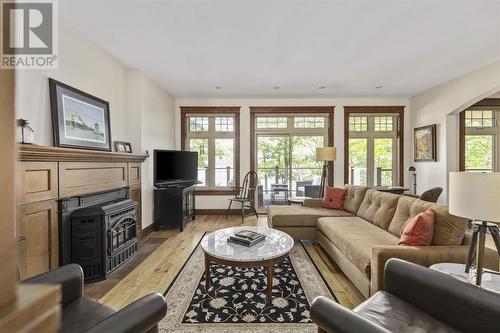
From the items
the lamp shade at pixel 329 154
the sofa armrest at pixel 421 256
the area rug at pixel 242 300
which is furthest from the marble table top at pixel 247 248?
the lamp shade at pixel 329 154

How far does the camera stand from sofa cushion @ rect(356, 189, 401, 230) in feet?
9.76

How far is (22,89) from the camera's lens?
2182 millimetres

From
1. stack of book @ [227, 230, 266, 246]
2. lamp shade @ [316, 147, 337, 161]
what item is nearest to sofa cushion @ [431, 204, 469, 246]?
stack of book @ [227, 230, 266, 246]

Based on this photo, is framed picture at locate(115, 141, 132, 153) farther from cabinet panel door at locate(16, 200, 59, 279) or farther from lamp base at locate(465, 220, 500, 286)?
lamp base at locate(465, 220, 500, 286)

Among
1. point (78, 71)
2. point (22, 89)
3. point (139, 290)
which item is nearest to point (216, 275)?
point (139, 290)

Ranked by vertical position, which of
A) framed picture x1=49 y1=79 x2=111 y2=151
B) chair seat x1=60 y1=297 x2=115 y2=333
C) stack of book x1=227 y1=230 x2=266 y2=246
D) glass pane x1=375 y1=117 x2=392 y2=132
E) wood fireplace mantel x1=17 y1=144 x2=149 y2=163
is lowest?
chair seat x1=60 y1=297 x2=115 y2=333

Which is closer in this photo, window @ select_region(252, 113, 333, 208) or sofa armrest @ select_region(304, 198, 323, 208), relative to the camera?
sofa armrest @ select_region(304, 198, 323, 208)

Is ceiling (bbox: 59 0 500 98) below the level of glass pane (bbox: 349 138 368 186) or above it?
above

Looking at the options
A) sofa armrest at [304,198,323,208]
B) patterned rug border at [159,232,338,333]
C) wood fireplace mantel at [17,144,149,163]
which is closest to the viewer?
patterned rug border at [159,232,338,333]

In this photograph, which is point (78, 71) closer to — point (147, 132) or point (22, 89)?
point (22, 89)

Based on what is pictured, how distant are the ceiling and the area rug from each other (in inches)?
106

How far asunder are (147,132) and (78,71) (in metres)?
1.47

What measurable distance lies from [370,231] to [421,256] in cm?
91

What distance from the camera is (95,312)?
1368 mm
